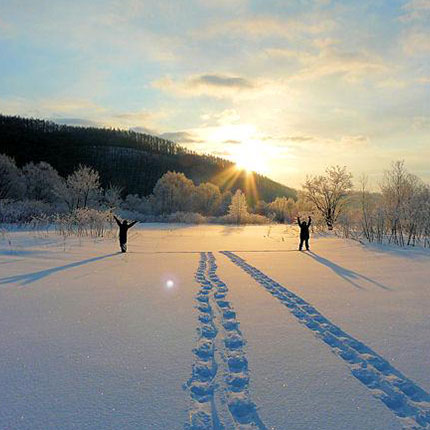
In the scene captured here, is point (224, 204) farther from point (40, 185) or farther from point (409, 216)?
point (409, 216)

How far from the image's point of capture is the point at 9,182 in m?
50.8

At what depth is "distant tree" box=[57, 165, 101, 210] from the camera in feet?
148

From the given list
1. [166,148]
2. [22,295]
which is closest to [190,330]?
[22,295]

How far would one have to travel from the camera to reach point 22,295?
650 centimetres

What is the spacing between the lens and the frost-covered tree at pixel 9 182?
5009cm

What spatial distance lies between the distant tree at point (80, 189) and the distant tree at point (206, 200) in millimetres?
20348

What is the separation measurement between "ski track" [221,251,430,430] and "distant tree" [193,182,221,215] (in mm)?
57955

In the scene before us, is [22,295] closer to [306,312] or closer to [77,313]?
[77,313]

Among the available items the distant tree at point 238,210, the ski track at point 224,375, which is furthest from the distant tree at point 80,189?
the ski track at point 224,375

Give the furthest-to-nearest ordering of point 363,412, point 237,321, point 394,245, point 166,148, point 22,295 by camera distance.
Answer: point 166,148 → point 394,245 → point 22,295 → point 237,321 → point 363,412

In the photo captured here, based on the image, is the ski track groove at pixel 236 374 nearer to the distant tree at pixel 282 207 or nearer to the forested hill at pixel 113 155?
the distant tree at pixel 282 207

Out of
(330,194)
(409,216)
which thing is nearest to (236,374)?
(409,216)

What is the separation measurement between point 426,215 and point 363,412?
60.0 ft

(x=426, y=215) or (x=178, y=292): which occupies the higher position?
(x=426, y=215)
